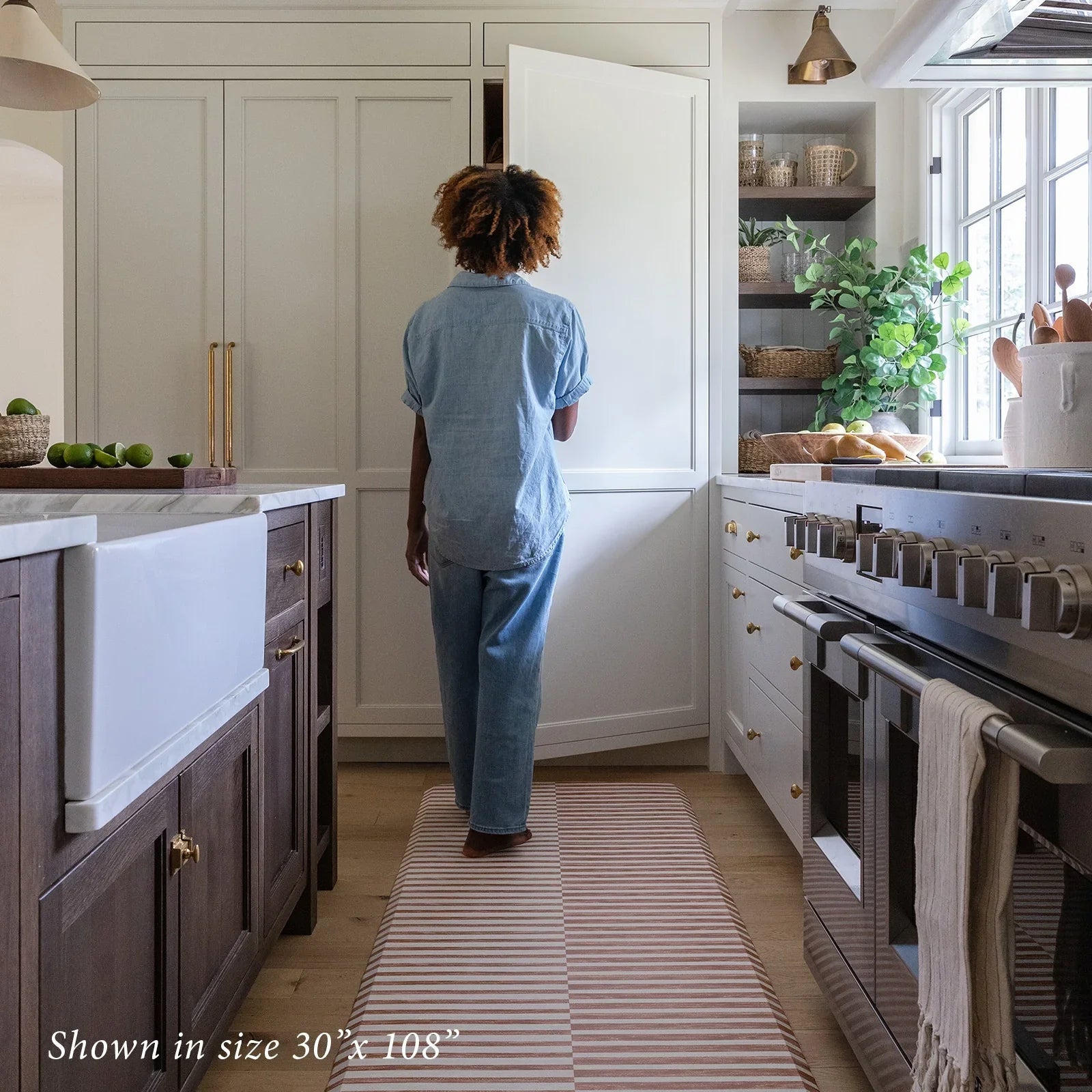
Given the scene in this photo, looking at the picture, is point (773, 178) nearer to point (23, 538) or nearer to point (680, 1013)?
point (680, 1013)

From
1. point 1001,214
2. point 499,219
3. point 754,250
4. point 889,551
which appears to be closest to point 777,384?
point 754,250

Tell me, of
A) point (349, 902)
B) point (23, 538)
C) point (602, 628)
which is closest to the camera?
point (23, 538)

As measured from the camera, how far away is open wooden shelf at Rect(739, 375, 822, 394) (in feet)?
11.5

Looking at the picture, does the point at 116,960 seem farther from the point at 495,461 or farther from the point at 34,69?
the point at 34,69

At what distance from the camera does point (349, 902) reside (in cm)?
222

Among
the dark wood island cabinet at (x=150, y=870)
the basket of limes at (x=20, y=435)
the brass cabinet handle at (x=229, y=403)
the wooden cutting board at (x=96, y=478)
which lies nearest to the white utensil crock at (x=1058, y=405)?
the dark wood island cabinet at (x=150, y=870)

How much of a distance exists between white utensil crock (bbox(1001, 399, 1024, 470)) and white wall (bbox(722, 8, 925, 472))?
5.66 feet

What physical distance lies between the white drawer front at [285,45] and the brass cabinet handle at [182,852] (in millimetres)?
2598

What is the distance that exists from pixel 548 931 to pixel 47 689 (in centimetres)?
142

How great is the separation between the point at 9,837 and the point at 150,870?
363 millimetres

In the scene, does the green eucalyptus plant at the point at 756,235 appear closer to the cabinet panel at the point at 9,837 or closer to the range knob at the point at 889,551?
the range knob at the point at 889,551

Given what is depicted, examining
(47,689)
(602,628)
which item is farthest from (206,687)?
(602,628)

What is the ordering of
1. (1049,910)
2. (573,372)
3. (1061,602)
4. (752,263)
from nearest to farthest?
(1061,602) → (1049,910) → (573,372) → (752,263)

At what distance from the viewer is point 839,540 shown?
1342 millimetres
